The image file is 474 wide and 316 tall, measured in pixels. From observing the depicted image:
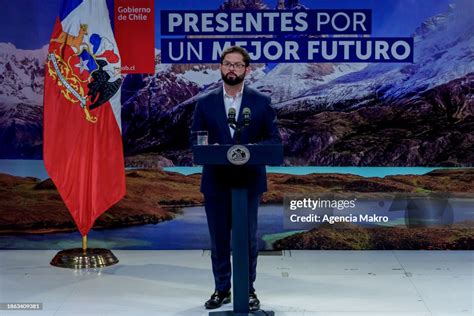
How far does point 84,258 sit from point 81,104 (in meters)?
1.20

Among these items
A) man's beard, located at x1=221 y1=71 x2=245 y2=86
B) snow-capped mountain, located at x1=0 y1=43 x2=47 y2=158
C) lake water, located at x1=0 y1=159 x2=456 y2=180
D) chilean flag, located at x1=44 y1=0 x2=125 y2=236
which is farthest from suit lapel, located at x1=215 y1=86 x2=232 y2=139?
snow-capped mountain, located at x1=0 y1=43 x2=47 y2=158

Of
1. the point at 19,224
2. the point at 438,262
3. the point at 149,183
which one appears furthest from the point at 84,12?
the point at 438,262

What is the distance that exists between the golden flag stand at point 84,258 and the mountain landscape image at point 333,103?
0.93 m

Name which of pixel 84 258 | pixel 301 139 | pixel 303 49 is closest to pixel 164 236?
pixel 84 258

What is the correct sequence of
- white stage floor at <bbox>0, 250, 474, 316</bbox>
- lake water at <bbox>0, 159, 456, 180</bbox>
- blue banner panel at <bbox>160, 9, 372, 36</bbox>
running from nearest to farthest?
white stage floor at <bbox>0, 250, 474, 316</bbox> → blue banner panel at <bbox>160, 9, 372, 36</bbox> → lake water at <bbox>0, 159, 456, 180</bbox>

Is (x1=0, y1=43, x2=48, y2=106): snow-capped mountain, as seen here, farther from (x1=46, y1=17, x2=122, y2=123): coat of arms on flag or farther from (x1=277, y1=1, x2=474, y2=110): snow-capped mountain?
(x1=277, y1=1, x2=474, y2=110): snow-capped mountain

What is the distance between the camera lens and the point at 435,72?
6453 millimetres

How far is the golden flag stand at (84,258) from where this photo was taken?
5.89 meters

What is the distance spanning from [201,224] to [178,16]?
5.93 ft

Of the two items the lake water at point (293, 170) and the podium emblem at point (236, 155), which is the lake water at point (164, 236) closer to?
the lake water at point (293, 170)

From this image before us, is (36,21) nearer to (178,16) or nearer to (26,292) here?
(178,16)

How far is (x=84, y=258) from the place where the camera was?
19.4 feet

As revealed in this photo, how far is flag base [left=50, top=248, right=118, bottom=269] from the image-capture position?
5.89 meters

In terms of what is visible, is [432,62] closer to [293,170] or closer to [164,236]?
[293,170]
